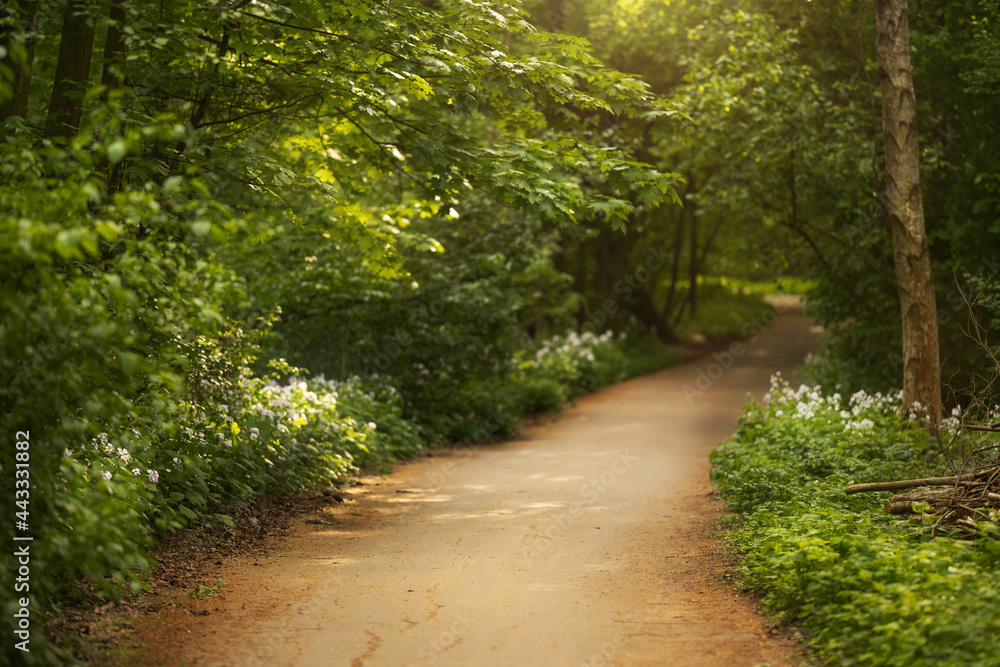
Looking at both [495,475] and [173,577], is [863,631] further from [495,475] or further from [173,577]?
[495,475]

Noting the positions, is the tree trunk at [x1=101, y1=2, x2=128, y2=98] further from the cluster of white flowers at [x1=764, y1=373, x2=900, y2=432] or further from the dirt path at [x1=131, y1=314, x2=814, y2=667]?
the cluster of white flowers at [x1=764, y1=373, x2=900, y2=432]

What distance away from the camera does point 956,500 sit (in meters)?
6.00

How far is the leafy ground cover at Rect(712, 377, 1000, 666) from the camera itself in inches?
169

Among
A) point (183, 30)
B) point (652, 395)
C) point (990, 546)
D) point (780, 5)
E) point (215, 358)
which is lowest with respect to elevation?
point (652, 395)

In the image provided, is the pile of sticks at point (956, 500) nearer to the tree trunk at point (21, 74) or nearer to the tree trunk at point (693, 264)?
the tree trunk at point (21, 74)

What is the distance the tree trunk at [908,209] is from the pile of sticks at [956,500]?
3.69 metres

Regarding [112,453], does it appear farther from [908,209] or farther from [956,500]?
[908,209]

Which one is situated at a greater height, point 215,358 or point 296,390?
point 215,358

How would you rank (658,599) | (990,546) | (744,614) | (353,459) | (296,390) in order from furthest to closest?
(353,459), (296,390), (658,599), (744,614), (990,546)

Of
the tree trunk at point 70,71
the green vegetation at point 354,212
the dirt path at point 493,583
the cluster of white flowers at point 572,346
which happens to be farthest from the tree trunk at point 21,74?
the cluster of white flowers at point 572,346

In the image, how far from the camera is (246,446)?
820 centimetres

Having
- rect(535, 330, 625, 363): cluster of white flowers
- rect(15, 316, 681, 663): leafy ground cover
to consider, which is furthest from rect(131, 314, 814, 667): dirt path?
rect(535, 330, 625, 363): cluster of white flowers

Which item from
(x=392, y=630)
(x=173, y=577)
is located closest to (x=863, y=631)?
(x=392, y=630)

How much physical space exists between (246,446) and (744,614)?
5.22m
